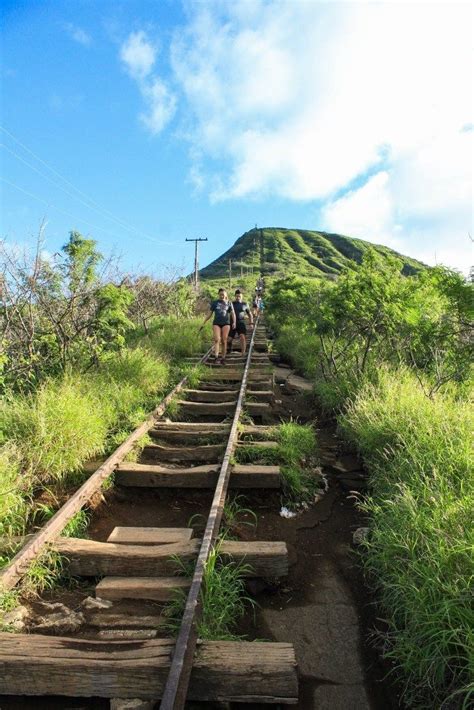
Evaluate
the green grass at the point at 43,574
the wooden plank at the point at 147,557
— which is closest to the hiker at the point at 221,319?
the wooden plank at the point at 147,557

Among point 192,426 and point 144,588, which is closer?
point 144,588

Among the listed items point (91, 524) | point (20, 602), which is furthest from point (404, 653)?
point (91, 524)

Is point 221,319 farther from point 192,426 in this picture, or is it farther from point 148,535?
point 148,535

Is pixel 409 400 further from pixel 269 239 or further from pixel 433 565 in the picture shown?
pixel 269 239

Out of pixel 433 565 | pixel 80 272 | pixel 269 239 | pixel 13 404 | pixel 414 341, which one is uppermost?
pixel 269 239

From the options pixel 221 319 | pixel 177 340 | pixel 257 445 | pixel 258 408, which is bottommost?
pixel 257 445

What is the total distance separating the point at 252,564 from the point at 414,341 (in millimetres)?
6087

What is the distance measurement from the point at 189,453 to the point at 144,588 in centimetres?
240

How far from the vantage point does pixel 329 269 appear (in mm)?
110688

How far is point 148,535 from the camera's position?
3781 mm

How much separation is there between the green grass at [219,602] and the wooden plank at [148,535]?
0.49m

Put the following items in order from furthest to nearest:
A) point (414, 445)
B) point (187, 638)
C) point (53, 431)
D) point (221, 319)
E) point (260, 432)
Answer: point (221, 319) < point (260, 432) < point (53, 431) < point (414, 445) < point (187, 638)

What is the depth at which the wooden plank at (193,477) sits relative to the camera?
4.71 meters

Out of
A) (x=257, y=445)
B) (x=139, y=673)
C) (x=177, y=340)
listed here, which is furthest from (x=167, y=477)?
(x=177, y=340)
